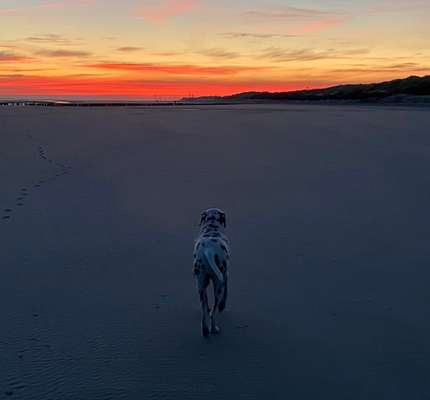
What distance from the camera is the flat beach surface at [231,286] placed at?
442 cm

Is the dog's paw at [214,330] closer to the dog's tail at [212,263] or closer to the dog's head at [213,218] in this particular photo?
the dog's tail at [212,263]

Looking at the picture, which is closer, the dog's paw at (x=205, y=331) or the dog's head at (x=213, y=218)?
the dog's paw at (x=205, y=331)

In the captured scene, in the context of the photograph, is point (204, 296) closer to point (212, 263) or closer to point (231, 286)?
point (212, 263)

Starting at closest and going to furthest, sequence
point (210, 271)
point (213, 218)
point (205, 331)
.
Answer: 1. point (210, 271)
2. point (205, 331)
3. point (213, 218)

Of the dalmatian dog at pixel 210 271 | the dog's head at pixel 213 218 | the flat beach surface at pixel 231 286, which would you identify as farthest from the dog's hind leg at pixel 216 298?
the dog's head at pixel 213 218

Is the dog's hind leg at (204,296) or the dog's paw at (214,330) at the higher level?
the dog's hind leg at (204,296)

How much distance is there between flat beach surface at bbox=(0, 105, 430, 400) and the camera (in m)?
4.42

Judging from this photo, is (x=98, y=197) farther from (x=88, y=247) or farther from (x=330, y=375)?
(x=330, y=375)

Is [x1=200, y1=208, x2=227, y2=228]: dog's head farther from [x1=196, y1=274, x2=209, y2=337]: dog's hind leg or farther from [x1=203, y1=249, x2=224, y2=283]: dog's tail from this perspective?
[x1=196, y1=274, x2=209, y2=337]: dog's hind leg

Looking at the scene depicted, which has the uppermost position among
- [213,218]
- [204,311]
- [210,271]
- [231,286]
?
[213,218]

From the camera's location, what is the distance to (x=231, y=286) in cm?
629

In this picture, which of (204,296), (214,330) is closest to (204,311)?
(204,296)

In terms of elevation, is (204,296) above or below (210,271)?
below

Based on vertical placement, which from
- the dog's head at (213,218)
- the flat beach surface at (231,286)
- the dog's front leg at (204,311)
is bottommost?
the flat beach surface at (231,286)
